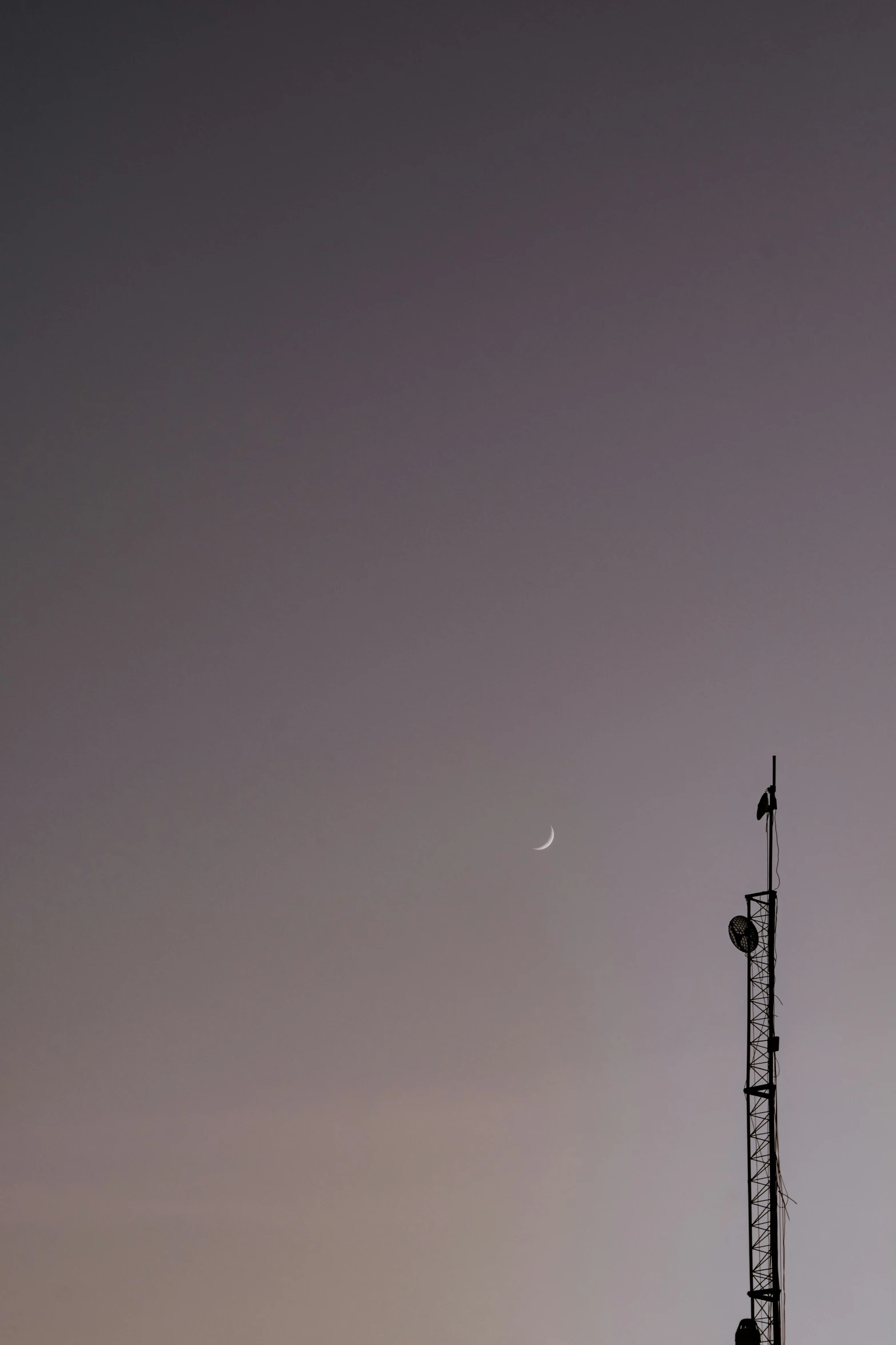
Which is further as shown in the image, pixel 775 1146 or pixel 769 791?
pixel 769 791

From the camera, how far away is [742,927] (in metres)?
86.1

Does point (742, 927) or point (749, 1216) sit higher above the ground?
point (742, 927)

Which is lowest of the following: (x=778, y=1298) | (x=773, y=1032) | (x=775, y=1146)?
(x=778, y=1298)

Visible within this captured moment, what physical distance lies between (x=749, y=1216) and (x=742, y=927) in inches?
624

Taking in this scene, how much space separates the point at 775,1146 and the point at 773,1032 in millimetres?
6184

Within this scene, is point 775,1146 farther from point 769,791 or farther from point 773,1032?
point 769,791

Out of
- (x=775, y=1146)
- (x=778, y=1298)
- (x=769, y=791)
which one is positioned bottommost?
(x=778, y=1298)

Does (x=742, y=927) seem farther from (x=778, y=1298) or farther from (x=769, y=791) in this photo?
(x=778, y=1298)

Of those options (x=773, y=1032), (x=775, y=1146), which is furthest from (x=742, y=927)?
(x=775, y=1146)

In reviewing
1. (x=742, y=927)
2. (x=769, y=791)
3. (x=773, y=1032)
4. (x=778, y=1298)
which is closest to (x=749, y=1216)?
(x=778, y=1298)

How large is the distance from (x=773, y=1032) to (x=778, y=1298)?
Answer: 13982mm

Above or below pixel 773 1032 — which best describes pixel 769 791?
above

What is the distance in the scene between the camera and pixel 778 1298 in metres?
81.9

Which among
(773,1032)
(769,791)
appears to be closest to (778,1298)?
(773,1032)
